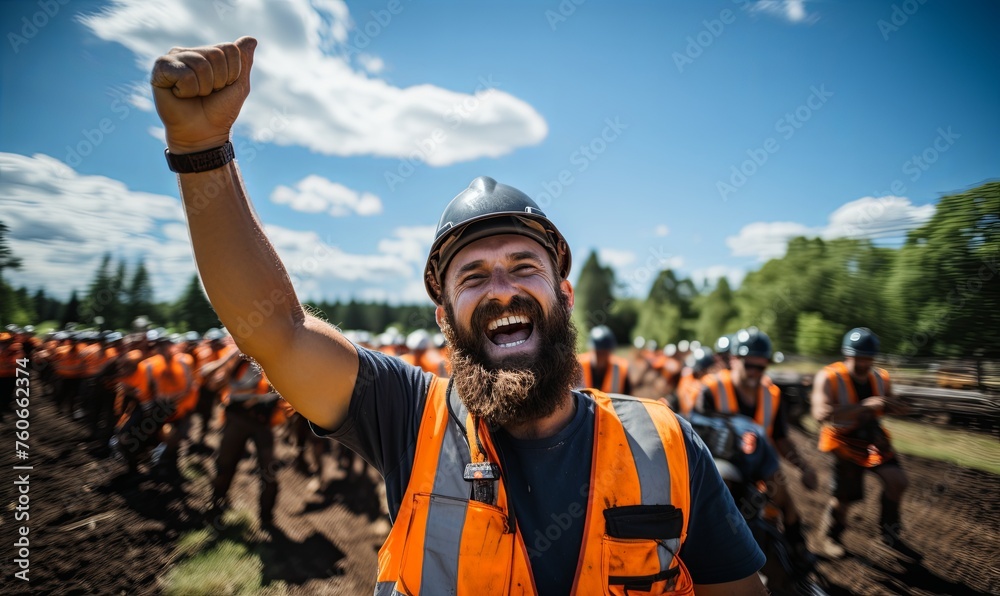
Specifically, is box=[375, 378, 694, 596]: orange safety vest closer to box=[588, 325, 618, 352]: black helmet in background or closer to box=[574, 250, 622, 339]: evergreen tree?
box=[588, 325, 618, 352]: black helmet in background

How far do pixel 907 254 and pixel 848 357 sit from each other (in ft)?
6.28

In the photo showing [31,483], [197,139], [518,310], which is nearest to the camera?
[197,139]

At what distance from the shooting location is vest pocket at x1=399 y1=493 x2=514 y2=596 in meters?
1.38

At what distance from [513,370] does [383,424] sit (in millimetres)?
519

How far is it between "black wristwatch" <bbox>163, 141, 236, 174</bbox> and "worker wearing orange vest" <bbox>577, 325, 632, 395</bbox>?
677cm

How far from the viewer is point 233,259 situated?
4.37 feet

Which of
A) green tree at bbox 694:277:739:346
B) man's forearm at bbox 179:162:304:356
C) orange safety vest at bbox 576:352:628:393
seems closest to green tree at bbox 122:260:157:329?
man's forearm at bbox 179:162:304:356

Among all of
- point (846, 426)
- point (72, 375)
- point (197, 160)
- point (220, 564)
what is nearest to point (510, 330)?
point (197, 160)

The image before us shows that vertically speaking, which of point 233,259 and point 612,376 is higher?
point 233,259

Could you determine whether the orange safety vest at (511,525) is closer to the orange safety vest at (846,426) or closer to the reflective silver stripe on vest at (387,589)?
the reflective silver stripe on vest at (387,589)

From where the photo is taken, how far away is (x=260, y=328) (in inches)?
53.8

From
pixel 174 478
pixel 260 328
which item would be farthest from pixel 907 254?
pixel 174 478

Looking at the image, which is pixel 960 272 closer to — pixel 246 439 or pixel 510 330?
pixel 510 330

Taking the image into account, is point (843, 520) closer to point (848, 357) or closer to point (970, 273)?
point (848, 357)
